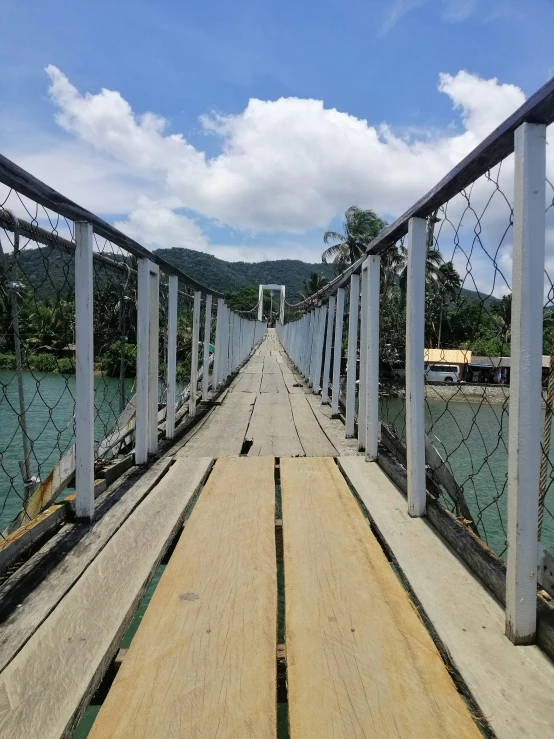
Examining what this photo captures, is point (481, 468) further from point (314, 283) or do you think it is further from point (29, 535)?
point (314, 283)

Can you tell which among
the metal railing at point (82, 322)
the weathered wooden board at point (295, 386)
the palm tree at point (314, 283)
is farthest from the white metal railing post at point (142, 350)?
the palm tree at point (314, 283)

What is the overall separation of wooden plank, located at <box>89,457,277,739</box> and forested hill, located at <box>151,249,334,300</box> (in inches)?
2912

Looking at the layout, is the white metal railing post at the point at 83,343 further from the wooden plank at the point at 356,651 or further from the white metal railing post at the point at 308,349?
the white metal railing post at the point at 308,349

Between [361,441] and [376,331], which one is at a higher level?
[376,331]

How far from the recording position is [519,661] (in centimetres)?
105

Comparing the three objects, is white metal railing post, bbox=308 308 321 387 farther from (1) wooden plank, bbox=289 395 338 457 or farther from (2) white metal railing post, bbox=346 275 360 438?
(2) white metal railing post, bbox=346 275 360 438

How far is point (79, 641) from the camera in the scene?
1108 mm

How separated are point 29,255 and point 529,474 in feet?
5.99

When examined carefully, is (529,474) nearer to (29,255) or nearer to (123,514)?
(123,514)

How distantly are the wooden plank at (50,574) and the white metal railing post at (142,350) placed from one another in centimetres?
48

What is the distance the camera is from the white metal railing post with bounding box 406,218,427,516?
1.84 meters

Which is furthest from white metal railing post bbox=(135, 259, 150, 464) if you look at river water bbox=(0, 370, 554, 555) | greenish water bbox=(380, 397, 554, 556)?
river water bbox=(0, 370, 554, 555)

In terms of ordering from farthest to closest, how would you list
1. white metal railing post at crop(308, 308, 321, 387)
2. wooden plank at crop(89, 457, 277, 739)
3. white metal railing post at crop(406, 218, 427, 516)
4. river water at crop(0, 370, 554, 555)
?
river water at crop(0, 370, 554, 555) < white metal railing post at crop(308, 308, 321, 387) < white metal railing post at crop(406, 218, 427, 516) < wooden plank at crop(89, 457, 277, 739)

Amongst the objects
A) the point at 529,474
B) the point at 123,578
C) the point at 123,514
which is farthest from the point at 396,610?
the point at 123,514
